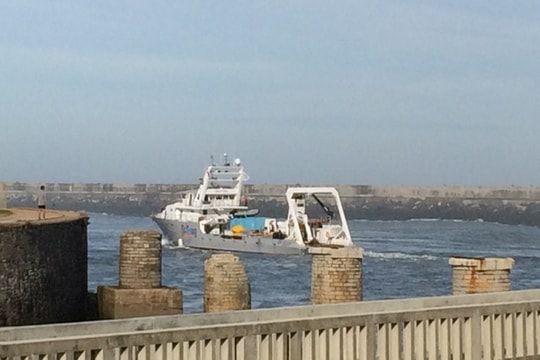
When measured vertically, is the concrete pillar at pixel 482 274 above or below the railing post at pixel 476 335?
above

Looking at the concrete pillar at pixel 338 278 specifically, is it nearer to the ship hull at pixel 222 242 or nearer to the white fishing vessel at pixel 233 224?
the white fishing vessel at pixel 233 224

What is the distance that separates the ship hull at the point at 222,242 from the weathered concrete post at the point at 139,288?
5723 centimetres

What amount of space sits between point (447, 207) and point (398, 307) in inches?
7301

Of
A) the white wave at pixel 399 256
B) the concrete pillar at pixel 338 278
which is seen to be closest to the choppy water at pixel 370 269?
the white wave at pixel 399 256

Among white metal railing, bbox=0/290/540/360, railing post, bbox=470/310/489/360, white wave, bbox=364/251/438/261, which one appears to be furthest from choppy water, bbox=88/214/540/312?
railing post, bbox=470/310/489/360

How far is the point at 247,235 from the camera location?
88812 mm

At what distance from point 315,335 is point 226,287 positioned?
12.5 metres

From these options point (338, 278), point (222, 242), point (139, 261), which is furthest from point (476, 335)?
point (222, 242)

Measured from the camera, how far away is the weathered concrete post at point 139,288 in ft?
81.5

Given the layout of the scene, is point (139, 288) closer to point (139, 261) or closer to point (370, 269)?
point (139, 261)

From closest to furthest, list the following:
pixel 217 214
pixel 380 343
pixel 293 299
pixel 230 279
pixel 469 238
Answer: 1. pixel 380 343
2. pixel 230 279
3. pixel 293 299
4. pixel 217 214
5. pixel 469 238

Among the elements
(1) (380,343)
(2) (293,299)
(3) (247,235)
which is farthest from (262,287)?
(1) (380,343)

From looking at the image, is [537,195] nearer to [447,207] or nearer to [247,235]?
[447,207]

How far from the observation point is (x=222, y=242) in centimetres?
9050
